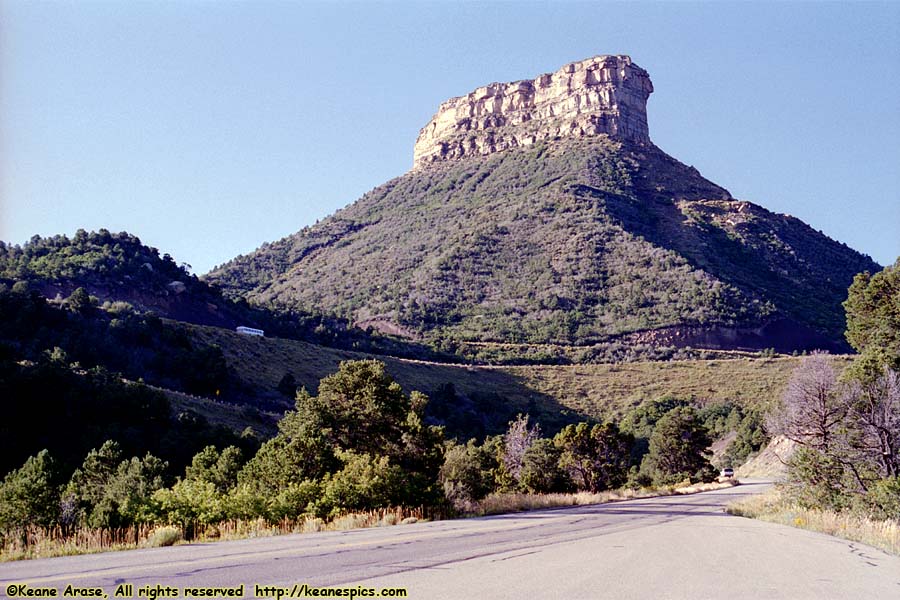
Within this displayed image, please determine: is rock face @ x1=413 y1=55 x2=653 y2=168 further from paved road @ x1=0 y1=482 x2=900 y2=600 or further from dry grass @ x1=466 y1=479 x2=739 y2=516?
paved road @ x1=0 y1=482 x2=900 y2=600

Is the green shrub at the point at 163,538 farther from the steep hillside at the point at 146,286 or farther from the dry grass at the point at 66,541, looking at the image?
the steep hillside at the point at 146,286

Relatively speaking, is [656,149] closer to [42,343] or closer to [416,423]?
[42,343]

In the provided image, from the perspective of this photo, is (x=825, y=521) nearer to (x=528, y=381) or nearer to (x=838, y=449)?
(x=838, y=449)

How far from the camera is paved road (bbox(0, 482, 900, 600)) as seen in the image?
645 centimetres

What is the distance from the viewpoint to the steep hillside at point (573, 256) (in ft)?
283

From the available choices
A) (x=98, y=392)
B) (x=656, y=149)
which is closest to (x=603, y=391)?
(x=98, y=392)

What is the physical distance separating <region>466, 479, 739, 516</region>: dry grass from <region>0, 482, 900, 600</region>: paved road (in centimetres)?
797

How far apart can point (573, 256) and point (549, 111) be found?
6214 cm

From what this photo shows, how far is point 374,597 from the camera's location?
19.5 ft

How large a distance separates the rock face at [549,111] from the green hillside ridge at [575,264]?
10.4 metres

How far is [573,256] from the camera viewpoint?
97.3 m

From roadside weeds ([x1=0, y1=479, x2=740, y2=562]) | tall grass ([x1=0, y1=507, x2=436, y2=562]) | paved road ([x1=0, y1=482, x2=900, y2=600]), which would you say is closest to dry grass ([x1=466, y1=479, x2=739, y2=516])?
roadside weeds ([x1=0, y1=479, x2=740, y2=562])

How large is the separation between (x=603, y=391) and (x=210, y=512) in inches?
2353

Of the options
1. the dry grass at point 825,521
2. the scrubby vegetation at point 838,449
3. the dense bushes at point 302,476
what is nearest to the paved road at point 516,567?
the dry grass at point 825,521
